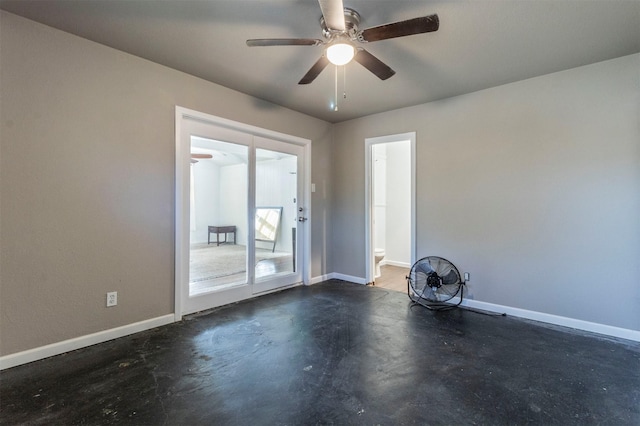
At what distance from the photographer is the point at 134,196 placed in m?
2.65

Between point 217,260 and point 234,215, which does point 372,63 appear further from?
point 217,260

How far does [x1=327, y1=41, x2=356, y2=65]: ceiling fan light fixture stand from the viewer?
1982mm

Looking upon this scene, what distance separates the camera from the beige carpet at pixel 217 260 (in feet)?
11.1

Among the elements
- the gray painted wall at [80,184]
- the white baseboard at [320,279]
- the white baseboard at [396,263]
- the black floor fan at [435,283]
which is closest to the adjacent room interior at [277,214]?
the gray painted wall at [80,184]

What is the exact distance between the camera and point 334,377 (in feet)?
6.48

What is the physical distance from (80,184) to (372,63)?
97.9 inches

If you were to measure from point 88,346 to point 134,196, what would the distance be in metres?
1.27

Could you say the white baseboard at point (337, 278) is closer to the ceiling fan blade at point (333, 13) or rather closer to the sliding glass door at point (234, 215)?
the sliding glass door at point (234, 215)

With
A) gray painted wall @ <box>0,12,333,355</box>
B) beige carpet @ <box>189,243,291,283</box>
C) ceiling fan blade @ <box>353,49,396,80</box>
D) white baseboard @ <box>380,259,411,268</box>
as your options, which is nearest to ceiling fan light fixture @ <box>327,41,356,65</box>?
ceiling fan blade @ <box>353,49,396,80</box>

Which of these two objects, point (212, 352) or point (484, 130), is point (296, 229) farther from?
point (484, 130)

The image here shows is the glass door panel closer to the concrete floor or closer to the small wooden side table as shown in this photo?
the small wooden side table

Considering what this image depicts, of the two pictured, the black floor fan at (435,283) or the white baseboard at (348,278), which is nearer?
the black floor fan at (435,283)

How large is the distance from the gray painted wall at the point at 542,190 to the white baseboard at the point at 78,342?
10.2 ft

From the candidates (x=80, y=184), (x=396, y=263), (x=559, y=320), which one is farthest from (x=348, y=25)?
(x=396, y=263)
